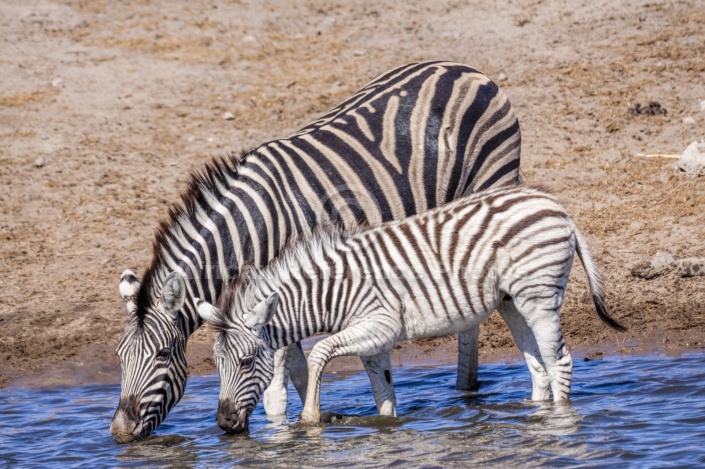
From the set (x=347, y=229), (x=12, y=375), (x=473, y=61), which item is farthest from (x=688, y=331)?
(x=473, y=61)

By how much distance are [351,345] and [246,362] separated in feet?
2.42

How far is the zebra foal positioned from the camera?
24.4ft

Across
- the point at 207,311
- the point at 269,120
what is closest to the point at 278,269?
the point at 207,311

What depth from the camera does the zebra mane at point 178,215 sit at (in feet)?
24.2

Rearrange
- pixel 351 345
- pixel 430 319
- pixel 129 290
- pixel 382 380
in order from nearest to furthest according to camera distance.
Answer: pixel 351 345 < pixel 129 290 < pixel 430 319 < pixel 382 380

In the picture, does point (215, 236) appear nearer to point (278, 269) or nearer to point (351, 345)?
point (278, 269)

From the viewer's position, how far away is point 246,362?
7.28m

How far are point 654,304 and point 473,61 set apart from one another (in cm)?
650

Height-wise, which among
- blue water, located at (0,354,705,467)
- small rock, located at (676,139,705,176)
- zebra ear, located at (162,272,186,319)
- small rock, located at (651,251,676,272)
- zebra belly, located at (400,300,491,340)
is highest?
small rock, located at (676,139,705,176)

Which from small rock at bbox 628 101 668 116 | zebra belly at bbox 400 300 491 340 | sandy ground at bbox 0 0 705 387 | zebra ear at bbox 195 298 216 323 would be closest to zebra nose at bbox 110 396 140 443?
zebra ear at bbox 195 298 216 323

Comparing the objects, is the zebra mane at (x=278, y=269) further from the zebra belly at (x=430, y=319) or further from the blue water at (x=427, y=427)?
the blue water at (x=427, y=427)

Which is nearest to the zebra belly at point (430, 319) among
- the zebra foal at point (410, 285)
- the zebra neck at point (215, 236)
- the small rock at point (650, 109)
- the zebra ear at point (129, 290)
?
the zebra foal at point (410, 285)

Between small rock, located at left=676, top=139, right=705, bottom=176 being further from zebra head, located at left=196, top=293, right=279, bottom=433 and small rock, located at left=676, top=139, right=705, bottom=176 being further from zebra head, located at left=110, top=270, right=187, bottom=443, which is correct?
zebra head, located at left=110, top=270, right=187, bottom=443

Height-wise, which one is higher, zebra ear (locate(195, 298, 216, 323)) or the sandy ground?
the sandy ground
